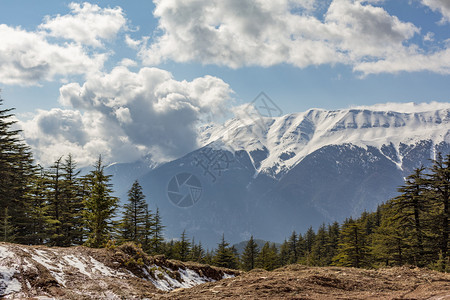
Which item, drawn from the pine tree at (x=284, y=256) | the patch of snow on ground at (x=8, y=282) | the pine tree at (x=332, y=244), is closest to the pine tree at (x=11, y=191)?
the patch of snow on ground at (x=8, y=282)

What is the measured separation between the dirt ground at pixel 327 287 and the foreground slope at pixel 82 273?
71.2 inches

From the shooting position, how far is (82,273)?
966 cm

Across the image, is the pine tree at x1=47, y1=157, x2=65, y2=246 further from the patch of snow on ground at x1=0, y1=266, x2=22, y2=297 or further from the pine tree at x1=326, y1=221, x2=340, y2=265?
the pine tree at x1=326, y1=221, x2=340, y2=265

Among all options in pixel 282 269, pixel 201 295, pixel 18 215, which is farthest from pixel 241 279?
pixel 18 215

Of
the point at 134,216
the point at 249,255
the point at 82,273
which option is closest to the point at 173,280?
the point at 82,273

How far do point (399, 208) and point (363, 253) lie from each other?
42.7ft

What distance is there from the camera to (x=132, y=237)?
1572 inches

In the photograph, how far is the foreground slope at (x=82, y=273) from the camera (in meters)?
7.73

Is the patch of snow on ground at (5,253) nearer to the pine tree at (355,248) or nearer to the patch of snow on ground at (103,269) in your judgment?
the patch of snow on ground at (103,269)

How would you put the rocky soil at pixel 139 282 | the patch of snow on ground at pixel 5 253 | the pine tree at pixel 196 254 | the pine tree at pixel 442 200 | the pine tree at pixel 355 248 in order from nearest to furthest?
the rocky soil at pixel 139 282 < the patch of snow on ground at pixel 5 253 < the pine tree at pixel 442 200 < the pine tree at pixel 355 248 < the pine tree at pixel 196 254

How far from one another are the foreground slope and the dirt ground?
71.2 inches

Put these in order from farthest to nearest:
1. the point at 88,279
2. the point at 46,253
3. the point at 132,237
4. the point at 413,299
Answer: the point at 132,237
the point at 46,253
the point at 88,279
the point at 413,299

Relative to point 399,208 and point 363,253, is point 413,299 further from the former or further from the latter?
point 363,253

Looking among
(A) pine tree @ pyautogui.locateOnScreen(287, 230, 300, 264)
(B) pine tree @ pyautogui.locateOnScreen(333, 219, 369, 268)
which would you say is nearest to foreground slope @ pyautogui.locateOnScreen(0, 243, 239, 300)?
(B) pine tree @ pyautogui.locateOnScreen(333, 219, 369, 268)
